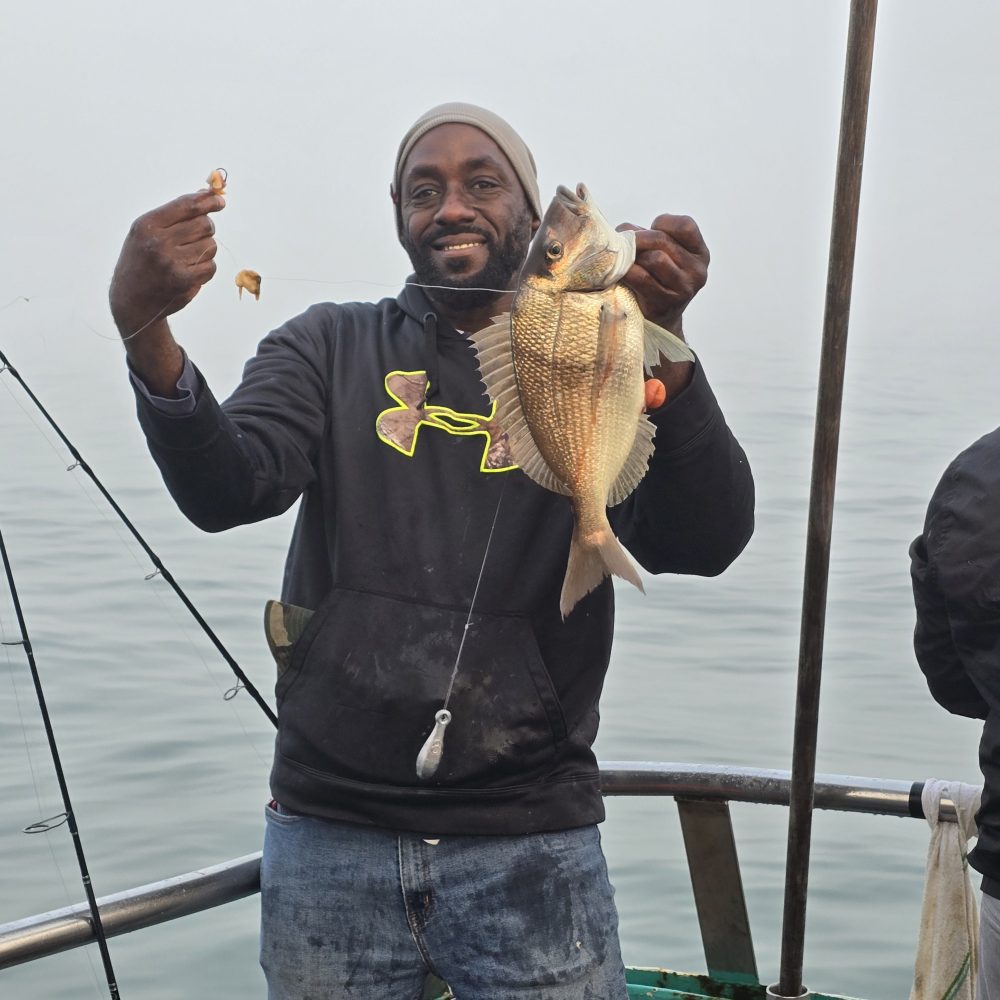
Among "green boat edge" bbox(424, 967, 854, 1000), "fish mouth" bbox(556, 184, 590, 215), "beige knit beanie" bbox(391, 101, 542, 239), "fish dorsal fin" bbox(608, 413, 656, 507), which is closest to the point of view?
"fish mouth" bbox(556, 184, 590, 215)

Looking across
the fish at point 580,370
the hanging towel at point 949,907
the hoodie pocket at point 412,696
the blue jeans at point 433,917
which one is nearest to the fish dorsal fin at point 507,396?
the fish at point 580,370

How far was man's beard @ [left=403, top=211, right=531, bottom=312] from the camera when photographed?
271 cm

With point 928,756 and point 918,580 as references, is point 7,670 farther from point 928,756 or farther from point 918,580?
point 918,580

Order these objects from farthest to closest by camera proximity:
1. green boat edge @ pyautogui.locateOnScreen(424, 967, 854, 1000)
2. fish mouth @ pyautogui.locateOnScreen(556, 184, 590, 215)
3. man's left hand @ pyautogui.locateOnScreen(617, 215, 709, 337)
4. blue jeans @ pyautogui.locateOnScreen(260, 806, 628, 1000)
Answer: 1. green boat edge @ pyautogui.locateOnScreen(424, 967, 854, 1000)
2. blue jeans @ pyautogui.locateOnScreen(260, 806, 628, 1000)
3. man's left hand @ pyautogui.locateOnScreen(617, 215, 709, 337)
4. fish mouth @ pyautogui.locateOnScreen(556, 184, 590, 215)

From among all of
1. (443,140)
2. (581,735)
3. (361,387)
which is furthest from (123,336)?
(581,735)

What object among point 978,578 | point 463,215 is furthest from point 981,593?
point 463,215

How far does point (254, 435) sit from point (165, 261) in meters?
0.44

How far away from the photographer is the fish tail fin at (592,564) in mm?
2182

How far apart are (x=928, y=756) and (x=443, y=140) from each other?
559 centimetres

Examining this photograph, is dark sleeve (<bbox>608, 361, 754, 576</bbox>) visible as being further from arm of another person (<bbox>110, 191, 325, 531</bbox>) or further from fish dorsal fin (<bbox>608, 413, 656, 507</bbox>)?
arm of another person (<bbox>110, 191, 325, 531</bbox>)

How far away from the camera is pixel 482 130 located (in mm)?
2777

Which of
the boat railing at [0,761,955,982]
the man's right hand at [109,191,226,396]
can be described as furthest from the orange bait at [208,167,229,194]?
the boat railing at [0,761,955,982]

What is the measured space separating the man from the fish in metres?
0.22

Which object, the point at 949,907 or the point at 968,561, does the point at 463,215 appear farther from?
the point at 949,907
